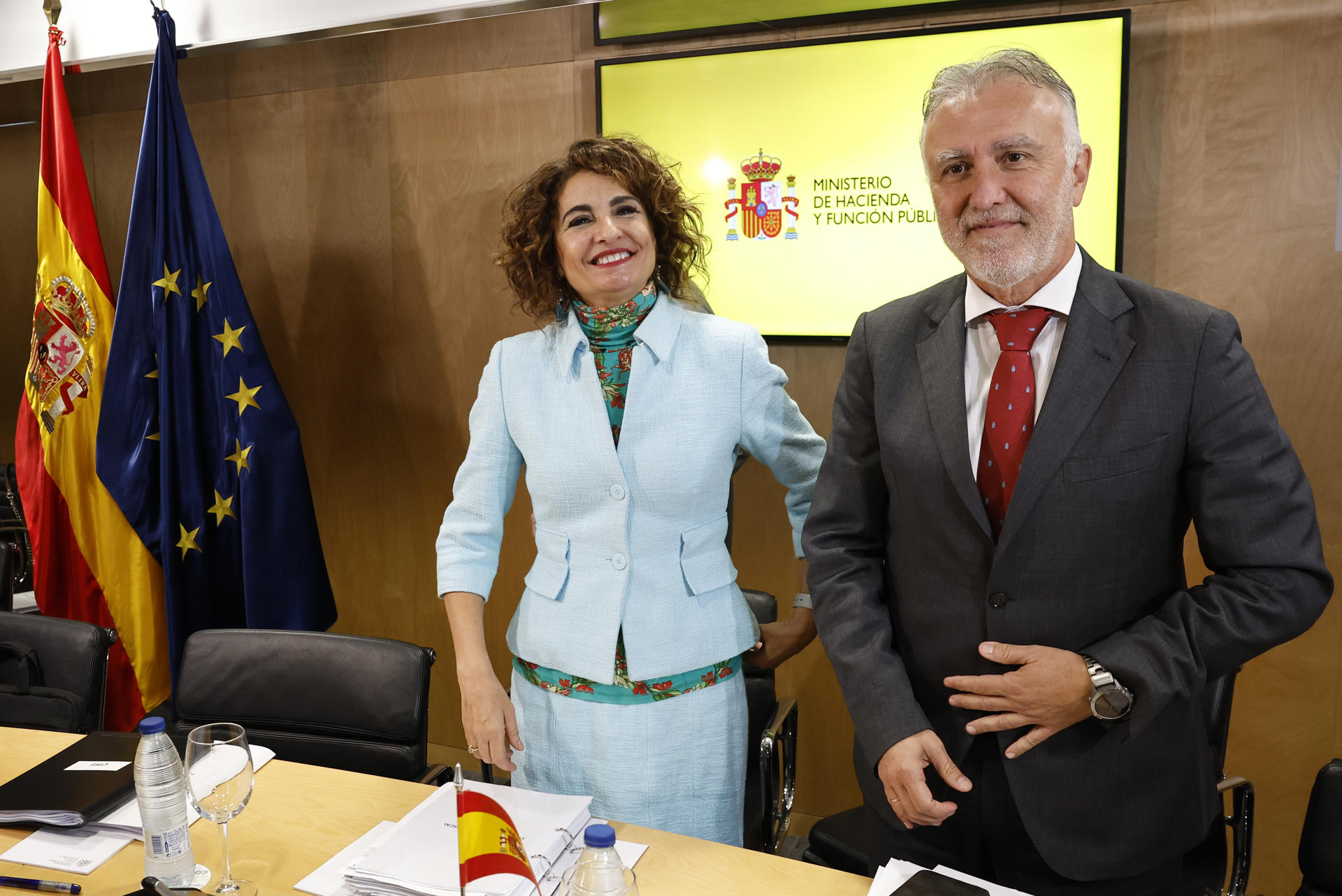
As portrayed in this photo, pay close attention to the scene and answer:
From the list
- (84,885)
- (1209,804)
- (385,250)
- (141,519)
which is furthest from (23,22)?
(1209,804)

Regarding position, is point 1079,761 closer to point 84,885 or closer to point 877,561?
point 877,561

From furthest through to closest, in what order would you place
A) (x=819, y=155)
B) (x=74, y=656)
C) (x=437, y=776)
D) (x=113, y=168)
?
(x=113, y=168)
(x=819, y=155)
(x=74, y=656)
(x=437, y=776)

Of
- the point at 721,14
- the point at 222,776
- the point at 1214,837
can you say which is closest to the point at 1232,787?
the point at 1214,837

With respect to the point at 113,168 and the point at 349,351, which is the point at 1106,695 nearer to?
the point at 349,351

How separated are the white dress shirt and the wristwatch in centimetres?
32

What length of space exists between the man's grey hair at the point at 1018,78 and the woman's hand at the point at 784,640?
928 millimetres

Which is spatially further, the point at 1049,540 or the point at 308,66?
the point at 308,66

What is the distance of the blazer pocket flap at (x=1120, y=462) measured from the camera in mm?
1367

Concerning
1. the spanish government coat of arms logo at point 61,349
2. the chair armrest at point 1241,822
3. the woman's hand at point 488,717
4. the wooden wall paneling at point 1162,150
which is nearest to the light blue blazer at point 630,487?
the woman's hand at point 488,717

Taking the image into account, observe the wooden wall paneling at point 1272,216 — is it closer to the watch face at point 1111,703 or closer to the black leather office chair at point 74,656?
the watch face at point 1111,703

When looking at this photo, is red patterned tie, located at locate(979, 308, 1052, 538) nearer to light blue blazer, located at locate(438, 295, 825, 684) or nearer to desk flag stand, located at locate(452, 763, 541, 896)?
light blue blazer, located at locate(438, 295, 825, 684)

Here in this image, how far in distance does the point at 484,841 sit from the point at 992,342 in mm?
1022

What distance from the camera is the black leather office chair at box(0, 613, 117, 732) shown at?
2219mm

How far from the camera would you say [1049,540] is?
4.58 ft
